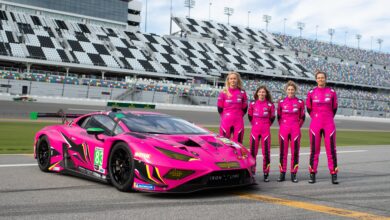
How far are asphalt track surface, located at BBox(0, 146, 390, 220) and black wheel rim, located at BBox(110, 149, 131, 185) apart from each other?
0.56 ft

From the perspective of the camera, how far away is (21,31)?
44188 millimetres

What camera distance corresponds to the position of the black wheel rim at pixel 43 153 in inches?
277

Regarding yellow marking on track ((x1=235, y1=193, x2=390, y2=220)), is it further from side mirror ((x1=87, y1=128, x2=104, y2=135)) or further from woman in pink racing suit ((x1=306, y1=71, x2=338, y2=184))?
side mirror ((x1=87, y1=128, x2=104, y2=135))

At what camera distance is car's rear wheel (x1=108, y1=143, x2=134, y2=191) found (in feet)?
17.5

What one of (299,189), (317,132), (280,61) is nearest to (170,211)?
(299,189)

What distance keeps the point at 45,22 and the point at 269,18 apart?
132 ft

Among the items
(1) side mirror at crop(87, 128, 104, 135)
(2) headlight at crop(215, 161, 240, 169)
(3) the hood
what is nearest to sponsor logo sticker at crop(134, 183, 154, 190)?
(3) the hood

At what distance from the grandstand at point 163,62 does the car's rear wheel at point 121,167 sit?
2341cm

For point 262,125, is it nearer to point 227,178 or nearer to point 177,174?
point 227,178

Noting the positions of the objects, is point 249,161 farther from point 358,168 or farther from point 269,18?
point 269,18

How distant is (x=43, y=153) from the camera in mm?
7199

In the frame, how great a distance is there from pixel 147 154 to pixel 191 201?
28.5 inches

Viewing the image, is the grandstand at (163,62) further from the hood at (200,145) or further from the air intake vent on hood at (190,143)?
the air intake vent on hood at (190,143)

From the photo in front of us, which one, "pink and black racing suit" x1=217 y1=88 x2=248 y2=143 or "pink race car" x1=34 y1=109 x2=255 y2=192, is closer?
"pink race car" x1=34 y1=109 x2=255 y2=192
